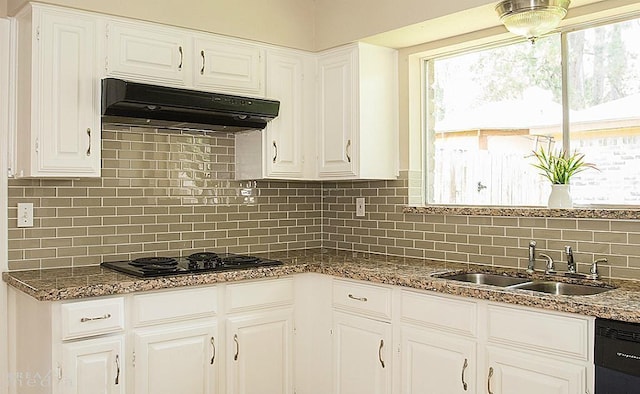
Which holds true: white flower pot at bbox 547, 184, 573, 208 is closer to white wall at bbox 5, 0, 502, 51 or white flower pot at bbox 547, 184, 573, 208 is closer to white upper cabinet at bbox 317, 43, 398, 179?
white wall at bbox 5, 0, 502, 51

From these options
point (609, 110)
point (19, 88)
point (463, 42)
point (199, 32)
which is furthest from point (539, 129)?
point (19, 88)

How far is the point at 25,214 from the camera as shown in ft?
10.3

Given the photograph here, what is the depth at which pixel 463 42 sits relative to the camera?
3477 mm

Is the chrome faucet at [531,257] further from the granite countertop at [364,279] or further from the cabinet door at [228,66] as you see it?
the cabinet door at [228,66]

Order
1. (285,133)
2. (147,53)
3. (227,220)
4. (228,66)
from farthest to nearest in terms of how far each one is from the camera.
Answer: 1. (227,220)
2. (285,133)
3. (228,66)
4. (147,53)

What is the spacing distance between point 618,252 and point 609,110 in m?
0.68

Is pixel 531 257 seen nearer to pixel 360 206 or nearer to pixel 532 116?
pixel 532 116

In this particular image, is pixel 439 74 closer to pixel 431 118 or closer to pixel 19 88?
pixel 431 118

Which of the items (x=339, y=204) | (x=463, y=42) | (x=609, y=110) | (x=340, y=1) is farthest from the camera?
(x=339, y=204)

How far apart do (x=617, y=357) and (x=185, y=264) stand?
2.09 m

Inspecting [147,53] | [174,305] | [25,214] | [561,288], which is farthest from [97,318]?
[561,288]

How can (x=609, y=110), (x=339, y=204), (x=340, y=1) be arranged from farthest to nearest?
1. (x=339, y=204)
2. (x=340, y=1)
3. (x=609, y=110)

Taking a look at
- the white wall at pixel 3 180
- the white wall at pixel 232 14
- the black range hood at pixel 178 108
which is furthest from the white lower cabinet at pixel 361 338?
the white wall at pixel 3 180

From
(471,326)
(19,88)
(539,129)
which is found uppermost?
(19,88)
